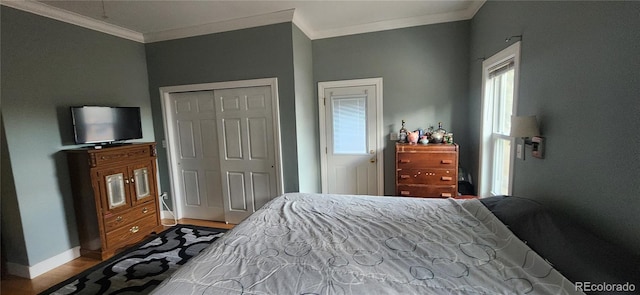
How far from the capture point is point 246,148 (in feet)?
10.5

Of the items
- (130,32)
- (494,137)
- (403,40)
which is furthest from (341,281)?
(130,32)

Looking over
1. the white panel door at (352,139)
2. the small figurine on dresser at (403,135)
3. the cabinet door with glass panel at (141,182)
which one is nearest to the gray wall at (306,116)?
the white panel door at (352,139)

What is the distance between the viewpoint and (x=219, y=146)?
3.28m

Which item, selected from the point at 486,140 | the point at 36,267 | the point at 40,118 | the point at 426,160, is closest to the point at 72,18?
the point at 40,118

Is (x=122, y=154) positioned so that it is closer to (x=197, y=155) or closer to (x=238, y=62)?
(x=197, y=155)

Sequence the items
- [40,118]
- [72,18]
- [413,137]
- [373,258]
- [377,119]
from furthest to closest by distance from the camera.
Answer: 1. [377,119]
2. [413,137]
3. [72,18]
4. [40,118]
5. [373,258]

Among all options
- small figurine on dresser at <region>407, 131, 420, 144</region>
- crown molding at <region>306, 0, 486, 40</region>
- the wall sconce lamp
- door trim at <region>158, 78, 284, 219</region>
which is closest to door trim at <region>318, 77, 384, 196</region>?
small figurine on dresser at <region>407, 131, 420, 144</region>

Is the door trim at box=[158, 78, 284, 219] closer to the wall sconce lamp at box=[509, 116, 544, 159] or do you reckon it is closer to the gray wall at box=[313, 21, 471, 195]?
the gray wall at box=[313, 21, 471, 195]

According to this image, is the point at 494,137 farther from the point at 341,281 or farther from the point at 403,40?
the point at 341,281

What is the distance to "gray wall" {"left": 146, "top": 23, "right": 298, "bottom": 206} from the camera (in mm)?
2891

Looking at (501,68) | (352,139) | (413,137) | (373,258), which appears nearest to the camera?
Result: (373,258)

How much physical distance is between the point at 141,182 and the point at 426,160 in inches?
131

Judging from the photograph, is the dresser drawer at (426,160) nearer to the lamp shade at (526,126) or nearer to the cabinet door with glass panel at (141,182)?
the lamp shade at (526,126)

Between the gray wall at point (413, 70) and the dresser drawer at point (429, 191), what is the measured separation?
54cm
